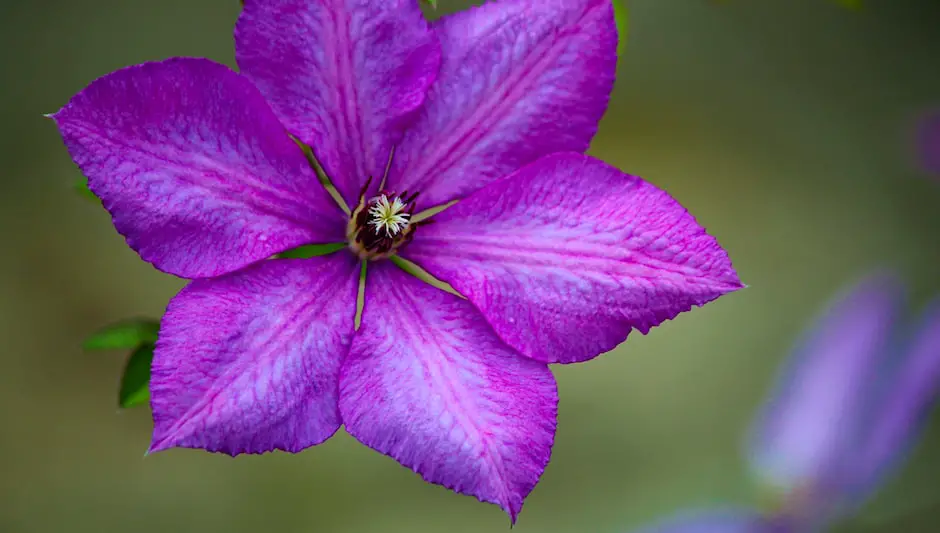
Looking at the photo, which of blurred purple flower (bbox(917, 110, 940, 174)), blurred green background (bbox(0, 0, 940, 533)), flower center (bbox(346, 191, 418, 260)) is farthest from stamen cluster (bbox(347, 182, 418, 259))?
blurred purple flower (bbox(917, 110, 940, 174))

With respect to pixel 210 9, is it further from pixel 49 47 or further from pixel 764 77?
pixel 764 77

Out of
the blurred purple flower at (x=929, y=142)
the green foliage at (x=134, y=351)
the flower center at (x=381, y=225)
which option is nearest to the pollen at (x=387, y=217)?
the flower center at (x=381, y=225)

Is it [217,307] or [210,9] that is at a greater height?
[210,9]

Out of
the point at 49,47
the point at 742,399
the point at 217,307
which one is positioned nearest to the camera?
the point at 217,307

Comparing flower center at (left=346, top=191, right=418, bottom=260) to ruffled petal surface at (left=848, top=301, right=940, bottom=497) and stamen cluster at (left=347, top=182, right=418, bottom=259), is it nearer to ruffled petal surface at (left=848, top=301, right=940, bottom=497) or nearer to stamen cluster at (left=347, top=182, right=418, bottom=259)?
stamen cluster at (left=347, top=182, right=418, bottom=259)

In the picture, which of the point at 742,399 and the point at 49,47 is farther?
the point at 742,399

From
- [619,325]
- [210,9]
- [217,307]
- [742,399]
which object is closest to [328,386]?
[217,307]
